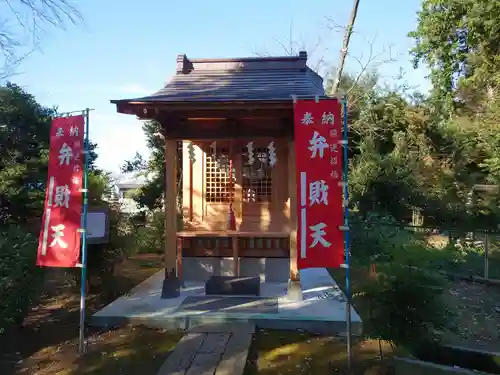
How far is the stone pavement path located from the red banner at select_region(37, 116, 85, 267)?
1.74 m

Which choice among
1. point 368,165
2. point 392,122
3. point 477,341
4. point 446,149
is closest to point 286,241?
point 477,341

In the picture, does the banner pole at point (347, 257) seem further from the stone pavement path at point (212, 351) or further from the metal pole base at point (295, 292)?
the metal pole base at point (295, 292)

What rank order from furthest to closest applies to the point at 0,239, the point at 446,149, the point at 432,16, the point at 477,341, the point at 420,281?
the point at 446,149, the point at 432,16, the point at 477,341, the point at 0,239, the point at 420,281

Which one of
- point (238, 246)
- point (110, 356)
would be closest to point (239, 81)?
point (238, 246)

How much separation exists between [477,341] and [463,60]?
1347 cm

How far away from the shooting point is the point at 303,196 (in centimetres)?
480

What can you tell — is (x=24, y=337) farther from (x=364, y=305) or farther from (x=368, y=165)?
(x=368, y=165)

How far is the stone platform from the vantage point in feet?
19.3

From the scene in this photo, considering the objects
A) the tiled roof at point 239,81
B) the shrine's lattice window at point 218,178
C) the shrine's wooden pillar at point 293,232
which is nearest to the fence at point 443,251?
the shrine's wooden pillar at point 293,232

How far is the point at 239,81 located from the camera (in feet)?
26.3

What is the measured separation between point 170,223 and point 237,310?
6.34 feet

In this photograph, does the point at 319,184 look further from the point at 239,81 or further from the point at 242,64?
the point at 242,64

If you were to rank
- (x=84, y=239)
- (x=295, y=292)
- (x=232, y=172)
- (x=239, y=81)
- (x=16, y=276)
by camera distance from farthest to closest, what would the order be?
(x=232, y=172), (x=239, y=81), (x=295, y=292), (x=16, y=276), (x=84, y=239)

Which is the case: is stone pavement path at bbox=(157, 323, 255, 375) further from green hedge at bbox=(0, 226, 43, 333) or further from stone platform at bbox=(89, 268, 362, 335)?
green hedge at bbox=(0, 226, 43, 333)
